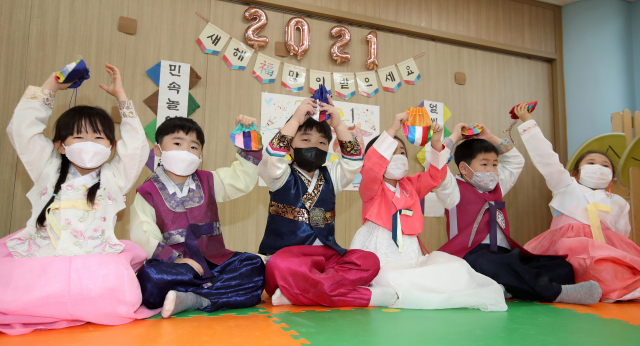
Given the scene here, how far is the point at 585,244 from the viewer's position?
2457 millimetres

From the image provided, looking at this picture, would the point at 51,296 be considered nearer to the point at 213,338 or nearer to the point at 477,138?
the point at 213,338

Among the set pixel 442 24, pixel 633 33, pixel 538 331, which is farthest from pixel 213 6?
pixel 633 33

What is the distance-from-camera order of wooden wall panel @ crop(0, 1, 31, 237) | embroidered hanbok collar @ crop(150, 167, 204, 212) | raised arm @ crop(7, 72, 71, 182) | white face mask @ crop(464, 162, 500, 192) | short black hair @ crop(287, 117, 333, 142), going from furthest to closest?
wooden wall panel @ crop(0, 1, 31, 237) → white face mask @ crop(464, 162, 500, 192) → short black hair @ crop(287, 117, 333, 142) → embroidered hanbok collar @ crop(150, 167, 204, 212) → raised arm @ crop(7, 72, 71, 182)

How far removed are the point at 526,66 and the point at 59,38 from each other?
13.9ft

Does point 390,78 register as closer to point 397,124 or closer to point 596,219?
point 397,124

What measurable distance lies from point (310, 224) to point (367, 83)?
1877 millimetres

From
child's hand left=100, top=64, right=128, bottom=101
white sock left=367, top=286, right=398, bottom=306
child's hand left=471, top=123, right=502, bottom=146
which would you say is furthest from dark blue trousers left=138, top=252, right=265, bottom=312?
child's hand left=471, top=123, right=502, bottom=146

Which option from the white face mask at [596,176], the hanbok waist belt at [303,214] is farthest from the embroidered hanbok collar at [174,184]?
the white face mask at [596,176]

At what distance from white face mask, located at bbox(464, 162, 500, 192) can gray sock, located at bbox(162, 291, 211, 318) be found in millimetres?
1792

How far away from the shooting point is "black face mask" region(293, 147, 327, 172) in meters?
2.24

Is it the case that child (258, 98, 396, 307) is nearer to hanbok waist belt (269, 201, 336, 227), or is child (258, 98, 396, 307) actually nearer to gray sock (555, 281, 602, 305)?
hanbok waist belt (269, 201, 336, 227)

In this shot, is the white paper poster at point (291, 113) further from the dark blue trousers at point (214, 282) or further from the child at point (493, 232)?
the dark blue trousers at point (214, 282)

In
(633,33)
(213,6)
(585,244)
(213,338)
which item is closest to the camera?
(213,338)

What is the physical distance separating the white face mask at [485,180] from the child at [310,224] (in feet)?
2.83
